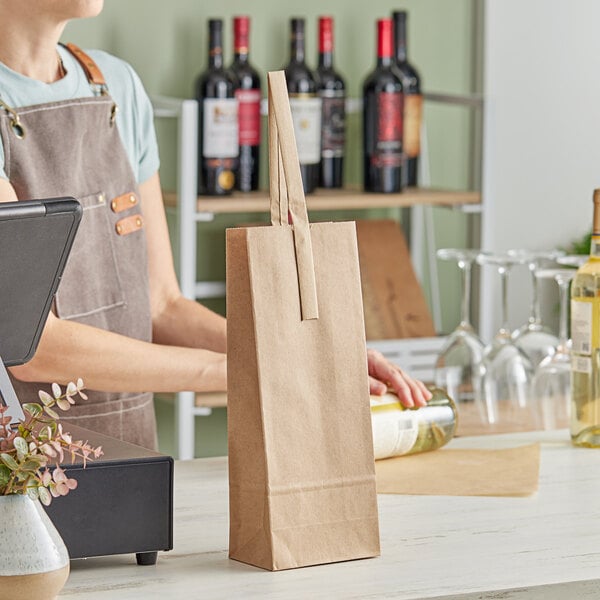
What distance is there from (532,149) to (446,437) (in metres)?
2.06

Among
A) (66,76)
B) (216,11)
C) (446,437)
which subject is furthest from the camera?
(216,11)

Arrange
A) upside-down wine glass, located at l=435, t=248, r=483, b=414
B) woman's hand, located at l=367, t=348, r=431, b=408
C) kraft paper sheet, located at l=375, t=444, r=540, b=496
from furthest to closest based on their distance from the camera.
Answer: upside-down wine glass, located at l=435, t=248, r=483, b=414
woman's hand, located at l=367, t=348, r=431, b=408
kraft paper sheet, located at l=375, t=444, r=540, b=496

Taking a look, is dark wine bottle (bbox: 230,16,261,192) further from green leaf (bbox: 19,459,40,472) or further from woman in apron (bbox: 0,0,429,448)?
green leaf (bbox: 19,459,40,472)

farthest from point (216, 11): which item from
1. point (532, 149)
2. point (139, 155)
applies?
point (139, 155)

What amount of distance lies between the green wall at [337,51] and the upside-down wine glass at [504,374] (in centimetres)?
118

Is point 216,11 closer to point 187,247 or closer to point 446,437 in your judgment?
point 187,247

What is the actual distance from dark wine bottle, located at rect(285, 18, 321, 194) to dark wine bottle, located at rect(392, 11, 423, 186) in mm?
244

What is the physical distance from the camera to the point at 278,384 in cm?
117

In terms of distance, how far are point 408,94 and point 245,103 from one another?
1.44 ft

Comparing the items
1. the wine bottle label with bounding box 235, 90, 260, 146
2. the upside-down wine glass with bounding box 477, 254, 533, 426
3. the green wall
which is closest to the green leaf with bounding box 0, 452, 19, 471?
the upside-down wine glass with bounding box 477, 254, 533, 426

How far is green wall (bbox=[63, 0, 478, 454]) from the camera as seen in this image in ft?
10.2

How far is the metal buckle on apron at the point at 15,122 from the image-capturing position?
178 cm

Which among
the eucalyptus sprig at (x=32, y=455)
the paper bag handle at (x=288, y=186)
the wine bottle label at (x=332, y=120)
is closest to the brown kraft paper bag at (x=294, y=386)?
the paper bag handle at (x=288, y=186)

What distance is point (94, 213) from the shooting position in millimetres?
1878
